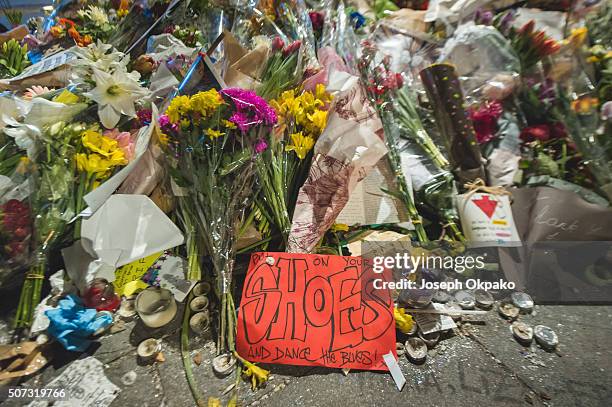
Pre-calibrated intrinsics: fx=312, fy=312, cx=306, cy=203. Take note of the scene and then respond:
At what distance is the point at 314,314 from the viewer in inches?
41.4

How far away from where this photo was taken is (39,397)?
3.10 ft

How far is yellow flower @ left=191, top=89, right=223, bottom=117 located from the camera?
3.21 ft

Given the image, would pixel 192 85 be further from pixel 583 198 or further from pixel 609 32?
pixel 609 32

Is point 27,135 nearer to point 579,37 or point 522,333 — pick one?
point 522,333

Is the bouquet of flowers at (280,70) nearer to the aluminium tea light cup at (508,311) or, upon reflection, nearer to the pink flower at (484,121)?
the pink flower at (484,121)

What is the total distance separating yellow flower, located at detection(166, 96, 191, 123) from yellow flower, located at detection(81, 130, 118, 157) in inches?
13.5

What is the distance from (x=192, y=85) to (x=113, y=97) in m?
0.33

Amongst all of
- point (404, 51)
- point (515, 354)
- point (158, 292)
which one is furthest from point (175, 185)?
point (404, 51)

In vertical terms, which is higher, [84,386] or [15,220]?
[15,220]

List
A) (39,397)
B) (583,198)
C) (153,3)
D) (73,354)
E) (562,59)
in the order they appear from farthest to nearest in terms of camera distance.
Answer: (153,3) < (562,59) < (583,198) < (73,354) < (39,397)

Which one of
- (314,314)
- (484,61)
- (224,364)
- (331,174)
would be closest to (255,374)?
(224,364)

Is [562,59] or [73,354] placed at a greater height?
[562,59]

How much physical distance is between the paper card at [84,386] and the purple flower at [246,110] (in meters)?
0.91

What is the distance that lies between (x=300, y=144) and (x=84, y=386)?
3.50ft
